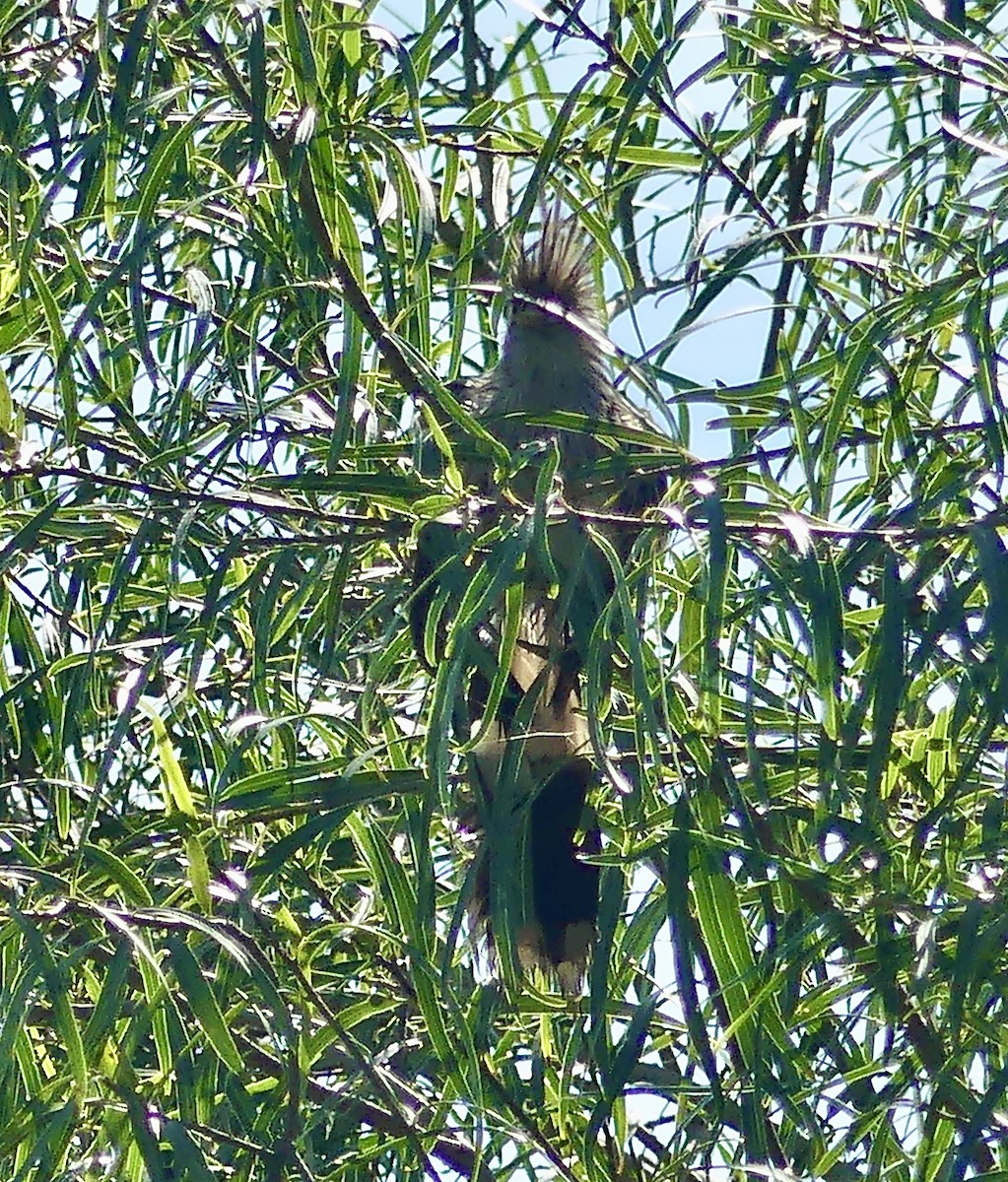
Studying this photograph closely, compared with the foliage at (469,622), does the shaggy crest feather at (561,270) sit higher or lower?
higher

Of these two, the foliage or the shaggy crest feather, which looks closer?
the foliage

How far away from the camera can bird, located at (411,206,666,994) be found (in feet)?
3.89

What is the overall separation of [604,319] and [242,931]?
0.80 m

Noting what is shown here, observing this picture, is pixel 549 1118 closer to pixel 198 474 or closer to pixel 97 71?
pixel 198 474

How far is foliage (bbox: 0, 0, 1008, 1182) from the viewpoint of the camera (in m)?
1.16

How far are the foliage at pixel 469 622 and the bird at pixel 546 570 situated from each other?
4 cm

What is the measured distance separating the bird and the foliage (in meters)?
0.04

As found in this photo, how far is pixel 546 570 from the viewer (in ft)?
3.85

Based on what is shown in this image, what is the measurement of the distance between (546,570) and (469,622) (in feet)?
0.33

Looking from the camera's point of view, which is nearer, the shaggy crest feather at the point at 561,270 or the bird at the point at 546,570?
the bird at the point at 546,570

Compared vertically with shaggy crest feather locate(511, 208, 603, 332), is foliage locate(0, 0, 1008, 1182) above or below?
below

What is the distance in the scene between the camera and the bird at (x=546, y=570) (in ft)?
3.89

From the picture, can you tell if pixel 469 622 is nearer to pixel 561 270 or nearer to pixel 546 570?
pixel 546 570

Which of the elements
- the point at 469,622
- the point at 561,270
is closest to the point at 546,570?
the point at 469,622
